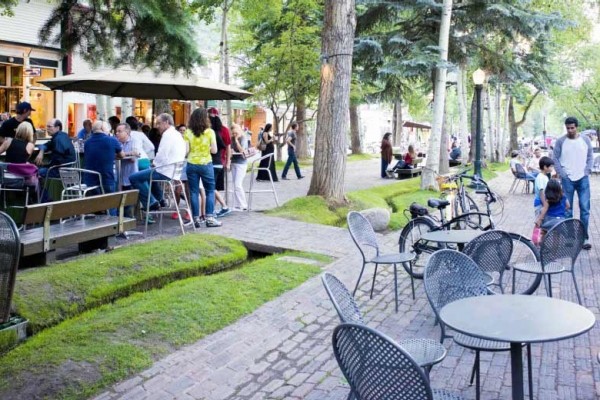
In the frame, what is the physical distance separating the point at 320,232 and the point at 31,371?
6152 mm

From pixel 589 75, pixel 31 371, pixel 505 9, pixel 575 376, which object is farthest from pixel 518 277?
pixel 589 75

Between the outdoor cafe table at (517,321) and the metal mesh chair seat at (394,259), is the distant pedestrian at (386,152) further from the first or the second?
the outdoor cafe table at (517,321)

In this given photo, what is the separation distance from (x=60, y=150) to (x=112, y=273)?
166 inches

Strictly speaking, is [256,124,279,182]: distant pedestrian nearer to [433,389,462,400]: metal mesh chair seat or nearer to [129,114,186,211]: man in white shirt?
[129,114,186,211]: man in white shirt

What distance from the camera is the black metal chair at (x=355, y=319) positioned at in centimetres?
383

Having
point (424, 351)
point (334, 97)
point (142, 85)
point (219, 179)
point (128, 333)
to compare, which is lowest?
point (128, 333)

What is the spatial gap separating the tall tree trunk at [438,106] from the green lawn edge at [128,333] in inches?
408

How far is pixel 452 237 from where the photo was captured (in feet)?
23.0

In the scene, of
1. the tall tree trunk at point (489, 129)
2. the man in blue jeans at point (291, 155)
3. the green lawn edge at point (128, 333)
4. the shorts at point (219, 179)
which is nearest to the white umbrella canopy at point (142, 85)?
the shorts at point (219, 179)

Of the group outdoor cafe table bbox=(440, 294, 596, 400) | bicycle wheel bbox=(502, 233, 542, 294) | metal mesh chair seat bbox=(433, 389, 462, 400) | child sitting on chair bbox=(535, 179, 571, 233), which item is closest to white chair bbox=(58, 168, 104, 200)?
bicycle wheel bbox=(502, 233, 542, 294)

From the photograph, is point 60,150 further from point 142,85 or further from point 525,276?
point 525,276

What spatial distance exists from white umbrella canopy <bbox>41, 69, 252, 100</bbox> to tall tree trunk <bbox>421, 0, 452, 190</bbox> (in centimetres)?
568

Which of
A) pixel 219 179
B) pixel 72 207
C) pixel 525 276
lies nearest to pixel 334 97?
pixel 219 179

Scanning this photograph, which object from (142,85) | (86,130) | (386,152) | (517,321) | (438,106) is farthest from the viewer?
(386,152)
